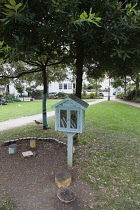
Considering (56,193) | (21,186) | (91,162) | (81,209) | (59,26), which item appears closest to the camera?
(81,209)

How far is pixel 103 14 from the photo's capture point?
281 cm

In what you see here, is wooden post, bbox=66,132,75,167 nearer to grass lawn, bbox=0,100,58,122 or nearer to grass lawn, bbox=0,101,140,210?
grass lawn, bbox=0,101,140,210

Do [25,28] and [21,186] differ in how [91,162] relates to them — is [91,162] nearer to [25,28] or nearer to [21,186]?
[21,186]

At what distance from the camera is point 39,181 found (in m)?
2.91

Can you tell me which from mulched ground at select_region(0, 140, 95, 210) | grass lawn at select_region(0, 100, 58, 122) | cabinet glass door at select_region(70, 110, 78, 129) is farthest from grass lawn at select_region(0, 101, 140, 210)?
grass lawn at select_region(0, 100, 58, 122)

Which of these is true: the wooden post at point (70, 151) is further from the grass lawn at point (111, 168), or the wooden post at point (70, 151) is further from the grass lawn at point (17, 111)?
the grass lawn at point (17, 111)

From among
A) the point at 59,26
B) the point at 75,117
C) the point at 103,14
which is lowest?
the point at 75,117

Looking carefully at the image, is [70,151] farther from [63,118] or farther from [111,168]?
[111,168]

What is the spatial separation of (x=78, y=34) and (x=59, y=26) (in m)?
0.66

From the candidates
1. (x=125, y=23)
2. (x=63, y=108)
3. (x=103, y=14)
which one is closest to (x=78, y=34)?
(x=103, y=14)

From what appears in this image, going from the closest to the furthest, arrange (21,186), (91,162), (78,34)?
(21,186) → (78,34) → (91,162)

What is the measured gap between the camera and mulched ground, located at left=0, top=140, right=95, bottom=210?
2400mm

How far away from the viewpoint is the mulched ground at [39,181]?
94.5 inches

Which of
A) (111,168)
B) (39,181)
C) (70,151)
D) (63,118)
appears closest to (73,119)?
(63,118)
